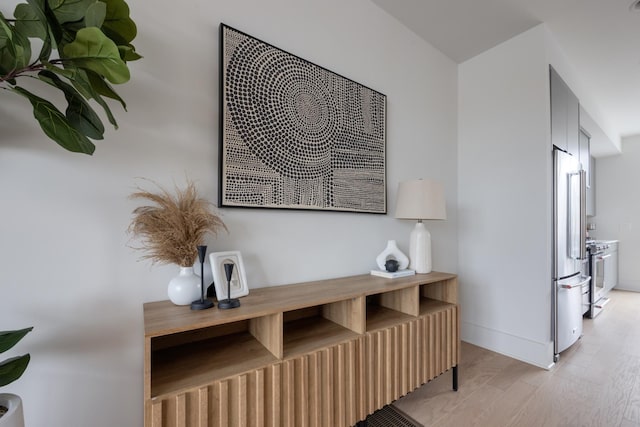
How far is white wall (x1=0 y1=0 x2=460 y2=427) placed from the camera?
99 cm

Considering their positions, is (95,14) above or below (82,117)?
above

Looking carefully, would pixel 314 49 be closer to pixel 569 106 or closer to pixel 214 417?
pixel 214 417

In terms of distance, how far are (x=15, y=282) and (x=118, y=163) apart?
1.77 feet

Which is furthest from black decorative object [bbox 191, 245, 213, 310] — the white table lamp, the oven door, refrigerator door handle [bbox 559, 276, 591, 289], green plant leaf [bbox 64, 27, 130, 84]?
the oven door

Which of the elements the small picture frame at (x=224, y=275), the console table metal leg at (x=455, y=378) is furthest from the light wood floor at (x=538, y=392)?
the small picture frame at (x=224, y=275)

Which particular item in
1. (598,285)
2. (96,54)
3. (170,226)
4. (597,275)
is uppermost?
(96,54)

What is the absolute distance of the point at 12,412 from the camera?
742 millimetres

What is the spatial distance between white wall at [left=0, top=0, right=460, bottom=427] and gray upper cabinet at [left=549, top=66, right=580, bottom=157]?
1.97 metres

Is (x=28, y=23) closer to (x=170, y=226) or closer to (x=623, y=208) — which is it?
(x=170, y=226)

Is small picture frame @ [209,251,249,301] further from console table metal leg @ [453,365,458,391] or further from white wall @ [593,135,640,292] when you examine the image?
white wall @ [593,135,640,292]

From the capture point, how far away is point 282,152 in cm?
155

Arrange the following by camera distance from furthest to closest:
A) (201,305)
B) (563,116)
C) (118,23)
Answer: (563,116)
(201,305)
(118,23)

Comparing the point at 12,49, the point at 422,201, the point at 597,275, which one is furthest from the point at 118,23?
the point at 597,275

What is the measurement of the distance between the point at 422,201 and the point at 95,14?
1.75 meters
